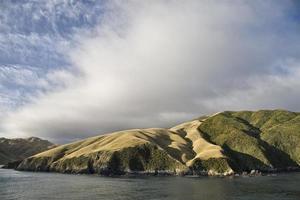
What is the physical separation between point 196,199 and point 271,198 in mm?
25202

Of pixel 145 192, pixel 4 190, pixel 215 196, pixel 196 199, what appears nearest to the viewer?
pixel 196 199

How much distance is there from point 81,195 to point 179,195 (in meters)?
33.9

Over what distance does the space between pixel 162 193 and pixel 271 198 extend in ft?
123

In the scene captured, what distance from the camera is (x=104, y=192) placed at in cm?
15000

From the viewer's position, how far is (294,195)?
140125 millimetres

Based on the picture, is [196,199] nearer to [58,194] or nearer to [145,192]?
[145,192]

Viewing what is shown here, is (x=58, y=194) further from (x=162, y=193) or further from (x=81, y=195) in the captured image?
(x=162, y=193)

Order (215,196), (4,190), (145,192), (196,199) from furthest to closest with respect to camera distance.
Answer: (4,190)
(145,192)
(215,196)
(196,199)

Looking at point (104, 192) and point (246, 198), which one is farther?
point (104, 192)

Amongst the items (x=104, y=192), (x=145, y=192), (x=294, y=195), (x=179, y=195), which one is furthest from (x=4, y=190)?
(x=294, y=195)

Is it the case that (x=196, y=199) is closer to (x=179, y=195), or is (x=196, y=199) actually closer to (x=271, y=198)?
(x=179, y=195)

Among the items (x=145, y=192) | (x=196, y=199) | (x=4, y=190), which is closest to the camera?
(x=196, y=199)

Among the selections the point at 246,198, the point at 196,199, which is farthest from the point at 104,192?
the point at 246,198

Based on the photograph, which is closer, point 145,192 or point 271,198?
point 271,198
